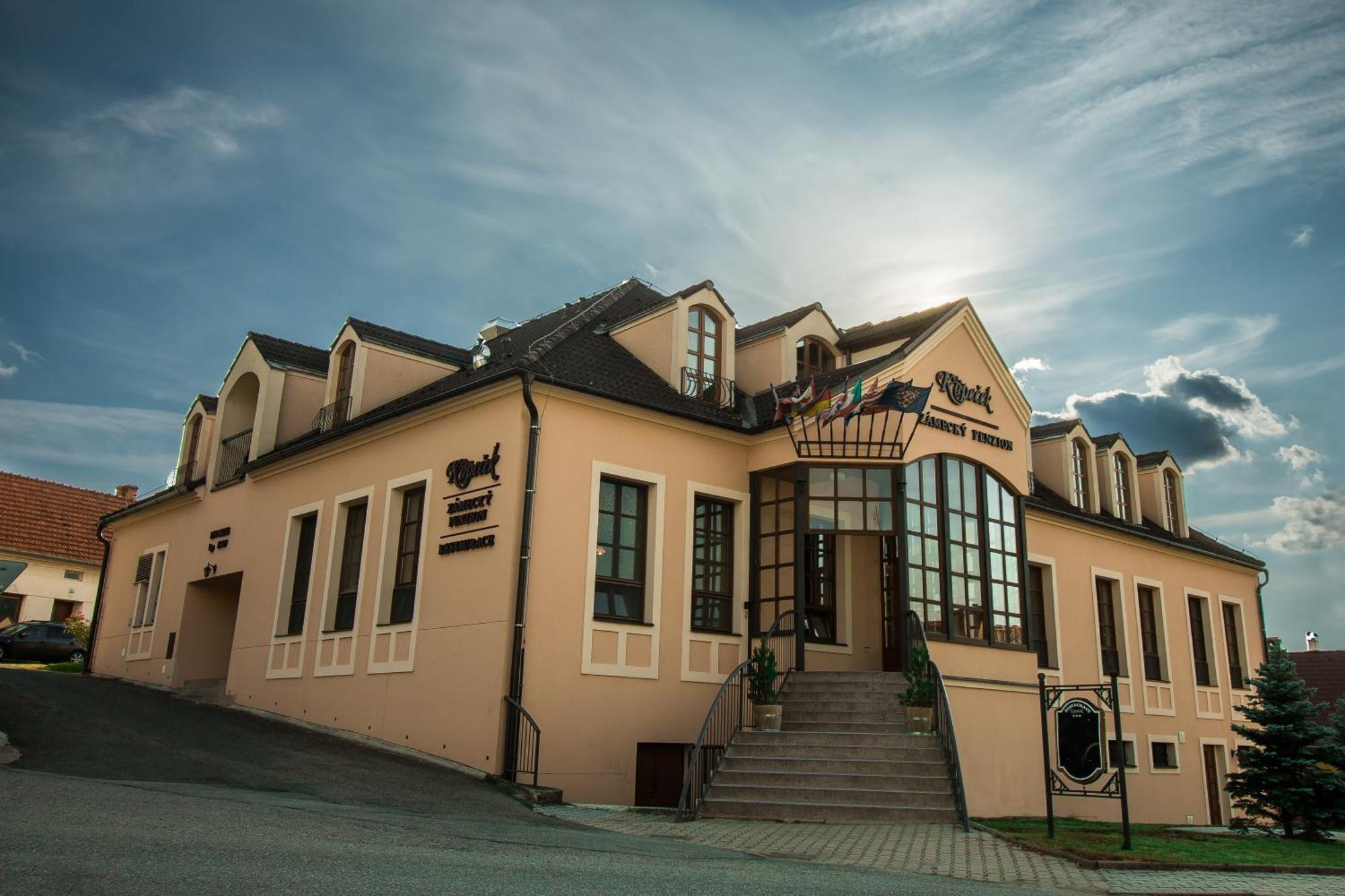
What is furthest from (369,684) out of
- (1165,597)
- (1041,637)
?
(1165,597)

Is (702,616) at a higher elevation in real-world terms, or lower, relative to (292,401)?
lower

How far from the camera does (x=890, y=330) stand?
20625 millimetres

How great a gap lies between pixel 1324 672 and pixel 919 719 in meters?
36.0

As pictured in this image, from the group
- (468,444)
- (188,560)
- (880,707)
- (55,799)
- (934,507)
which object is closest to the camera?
(55,799)

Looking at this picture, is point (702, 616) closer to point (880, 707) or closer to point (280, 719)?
point (880, 707)

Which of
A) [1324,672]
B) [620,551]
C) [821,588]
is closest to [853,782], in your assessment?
[620,551]

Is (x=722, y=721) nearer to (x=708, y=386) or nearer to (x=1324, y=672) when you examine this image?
(x=708, y=386)

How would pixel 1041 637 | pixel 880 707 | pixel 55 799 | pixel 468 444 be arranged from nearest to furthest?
pixel 55 799
pixel 880 707
pixel 468 444
pixel 1041 637

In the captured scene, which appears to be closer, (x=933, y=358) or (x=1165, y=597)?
(x=933, y=358)


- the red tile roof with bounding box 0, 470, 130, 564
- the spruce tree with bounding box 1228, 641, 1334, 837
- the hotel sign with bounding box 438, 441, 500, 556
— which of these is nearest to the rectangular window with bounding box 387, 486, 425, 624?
the hotel sign with bounding box 438, 441, 500, 556

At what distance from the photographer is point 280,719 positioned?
63.6 ft

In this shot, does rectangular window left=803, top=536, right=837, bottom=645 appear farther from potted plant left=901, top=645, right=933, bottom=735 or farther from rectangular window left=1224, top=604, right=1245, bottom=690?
rectangular window left=1224, top=604, right=1245, bottom=690

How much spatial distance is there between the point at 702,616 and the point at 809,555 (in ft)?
7.87

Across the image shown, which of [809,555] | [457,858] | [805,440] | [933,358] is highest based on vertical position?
[933,358]
